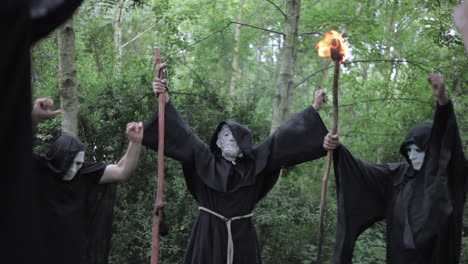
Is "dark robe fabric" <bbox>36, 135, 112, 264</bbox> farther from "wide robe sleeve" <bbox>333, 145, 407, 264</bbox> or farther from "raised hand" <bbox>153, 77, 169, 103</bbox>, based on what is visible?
"wide robe sleeve" <bbox>333, 145, 407, 264</bbox>

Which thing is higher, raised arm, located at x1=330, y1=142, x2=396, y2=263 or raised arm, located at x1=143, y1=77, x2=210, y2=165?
raised arm, located at x1=143, y1=77, x2=210, y2=165

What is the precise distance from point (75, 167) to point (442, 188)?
10.3ft

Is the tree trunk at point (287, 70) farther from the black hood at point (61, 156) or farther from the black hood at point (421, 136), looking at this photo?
the black hood at point (61, 156)

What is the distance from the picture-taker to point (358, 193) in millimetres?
5371

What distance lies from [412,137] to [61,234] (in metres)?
3.22

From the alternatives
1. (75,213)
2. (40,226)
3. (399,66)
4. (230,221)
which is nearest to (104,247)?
(75,213)

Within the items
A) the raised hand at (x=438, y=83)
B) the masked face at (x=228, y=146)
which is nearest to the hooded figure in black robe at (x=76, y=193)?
the masked face at (x=228, y=146)

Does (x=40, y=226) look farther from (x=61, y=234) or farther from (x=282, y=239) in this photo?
(x=282, y=239)

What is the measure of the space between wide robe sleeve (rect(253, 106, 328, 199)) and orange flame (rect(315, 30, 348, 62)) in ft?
2.83

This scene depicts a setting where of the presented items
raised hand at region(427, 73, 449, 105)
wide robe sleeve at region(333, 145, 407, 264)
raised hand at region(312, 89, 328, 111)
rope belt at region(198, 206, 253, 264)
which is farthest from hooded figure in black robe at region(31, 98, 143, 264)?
raised hand at region(427, 73, 449, 105)

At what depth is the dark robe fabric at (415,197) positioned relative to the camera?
4594 millimetres

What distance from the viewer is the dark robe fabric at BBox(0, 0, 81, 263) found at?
4.12ft

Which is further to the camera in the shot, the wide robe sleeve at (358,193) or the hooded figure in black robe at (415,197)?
the wide robe sleeve at (358,193)

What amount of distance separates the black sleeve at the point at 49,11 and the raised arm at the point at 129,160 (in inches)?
121
